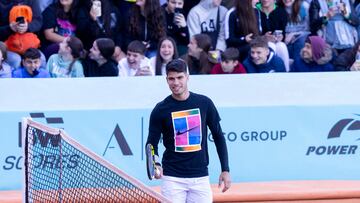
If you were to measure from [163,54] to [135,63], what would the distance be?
1.12 feet

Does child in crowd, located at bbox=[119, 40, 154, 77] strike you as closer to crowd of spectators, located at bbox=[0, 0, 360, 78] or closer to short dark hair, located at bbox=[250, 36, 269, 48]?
crowd of spectators, located at bbox=[0, 0, 360, 78]

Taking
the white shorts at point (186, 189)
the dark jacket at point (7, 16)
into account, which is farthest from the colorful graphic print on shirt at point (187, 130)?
the dark jacket at point (7, 16)

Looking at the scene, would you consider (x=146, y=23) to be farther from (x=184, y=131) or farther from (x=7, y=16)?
(x=184, y=131)

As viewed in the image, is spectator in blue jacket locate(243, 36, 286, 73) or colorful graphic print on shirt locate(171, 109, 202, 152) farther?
spectator in blue jacket locate(243, 36, 286, 73)

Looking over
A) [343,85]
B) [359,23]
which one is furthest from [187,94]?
[359,23]

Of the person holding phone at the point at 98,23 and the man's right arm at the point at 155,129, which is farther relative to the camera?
the person holding phone at the point at 98,23

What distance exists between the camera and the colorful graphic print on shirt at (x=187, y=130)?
770 centimetres

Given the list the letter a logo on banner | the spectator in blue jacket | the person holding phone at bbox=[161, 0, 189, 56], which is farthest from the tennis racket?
the person holding phone at bbox=[161, 0, 189, 56]

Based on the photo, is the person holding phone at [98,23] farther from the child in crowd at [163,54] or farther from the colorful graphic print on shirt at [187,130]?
the colorful graphic print on shirt at [187,130]

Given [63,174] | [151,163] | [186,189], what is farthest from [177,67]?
[63,174]

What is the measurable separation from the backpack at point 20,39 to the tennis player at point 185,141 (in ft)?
13.7

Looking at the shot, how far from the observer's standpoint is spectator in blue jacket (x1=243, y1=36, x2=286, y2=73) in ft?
37.9

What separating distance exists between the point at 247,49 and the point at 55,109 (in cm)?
314

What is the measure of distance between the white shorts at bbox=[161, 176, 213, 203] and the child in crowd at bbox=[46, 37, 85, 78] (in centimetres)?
358
